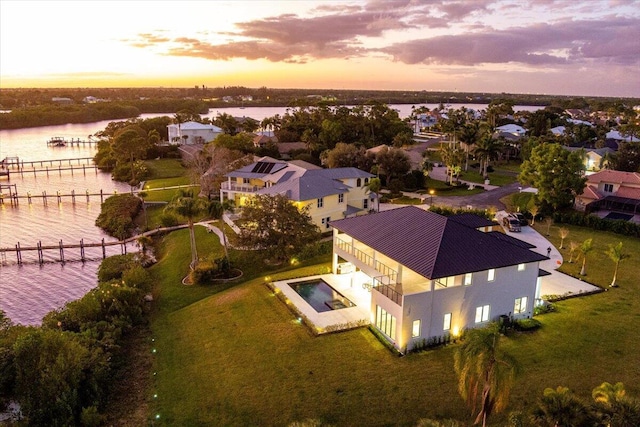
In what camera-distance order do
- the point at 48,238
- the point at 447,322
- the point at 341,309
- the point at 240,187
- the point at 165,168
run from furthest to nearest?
the point at 165,168 < the point at 240,187 < the point at 48,238 < the point at 341,309 < the point at 447,322

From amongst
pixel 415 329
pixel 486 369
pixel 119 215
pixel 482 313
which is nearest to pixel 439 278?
pixel 415 329

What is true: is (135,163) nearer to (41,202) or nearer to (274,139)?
(41,202)

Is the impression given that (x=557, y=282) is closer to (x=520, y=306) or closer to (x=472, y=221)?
(x=472, y=221)

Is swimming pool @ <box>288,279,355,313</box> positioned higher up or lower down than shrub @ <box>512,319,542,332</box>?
lower down

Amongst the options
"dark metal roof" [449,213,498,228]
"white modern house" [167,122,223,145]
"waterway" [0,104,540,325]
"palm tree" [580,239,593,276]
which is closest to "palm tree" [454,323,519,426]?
"dark metal roof" [449,213,498,228]

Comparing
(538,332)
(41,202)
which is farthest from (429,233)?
(41,202)

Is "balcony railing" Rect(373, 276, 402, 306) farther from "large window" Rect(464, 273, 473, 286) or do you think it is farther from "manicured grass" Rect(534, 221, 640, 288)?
"manicured grass" Rect(534, 221, 640, 288)
